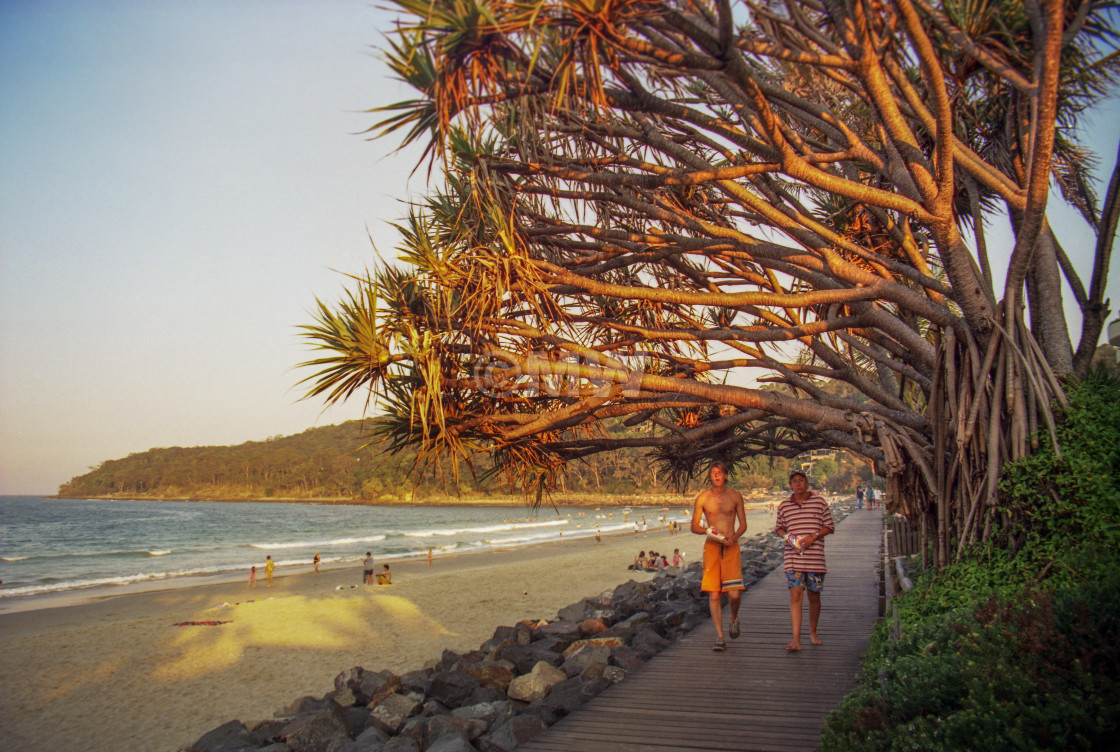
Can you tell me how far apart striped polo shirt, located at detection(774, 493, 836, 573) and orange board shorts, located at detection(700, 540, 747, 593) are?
0.45m

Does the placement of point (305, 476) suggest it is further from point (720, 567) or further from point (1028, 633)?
point (1028, 633)

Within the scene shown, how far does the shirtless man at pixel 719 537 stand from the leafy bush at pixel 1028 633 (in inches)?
57.6

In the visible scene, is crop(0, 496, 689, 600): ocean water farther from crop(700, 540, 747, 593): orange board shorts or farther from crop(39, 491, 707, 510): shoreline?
crop(39, 491, 707, 510): shoreline

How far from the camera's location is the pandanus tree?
4.06m

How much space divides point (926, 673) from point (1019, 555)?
183 cm

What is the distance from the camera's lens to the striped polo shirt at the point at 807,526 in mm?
5953

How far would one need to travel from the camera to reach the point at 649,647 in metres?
6.78

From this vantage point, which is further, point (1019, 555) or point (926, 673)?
point (1019, 555)

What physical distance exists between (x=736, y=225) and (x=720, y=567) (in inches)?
153

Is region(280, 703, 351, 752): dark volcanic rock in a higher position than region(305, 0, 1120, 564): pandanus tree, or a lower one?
lower

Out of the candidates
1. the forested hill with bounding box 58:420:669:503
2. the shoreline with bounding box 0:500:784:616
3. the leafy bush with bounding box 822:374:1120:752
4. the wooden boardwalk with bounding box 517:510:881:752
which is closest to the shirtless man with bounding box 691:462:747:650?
the wooden boardwalk with bounding box 517:510:881:752

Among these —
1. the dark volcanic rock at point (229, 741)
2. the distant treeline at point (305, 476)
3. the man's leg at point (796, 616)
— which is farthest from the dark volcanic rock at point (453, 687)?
the distant treeline at point (305, 476)

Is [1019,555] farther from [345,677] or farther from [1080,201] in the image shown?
[345,677]

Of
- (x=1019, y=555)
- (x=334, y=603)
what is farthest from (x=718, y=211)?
(x=334, y=603)
